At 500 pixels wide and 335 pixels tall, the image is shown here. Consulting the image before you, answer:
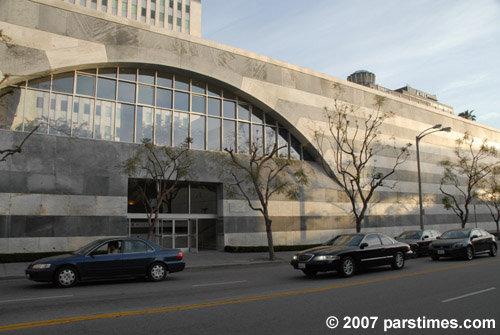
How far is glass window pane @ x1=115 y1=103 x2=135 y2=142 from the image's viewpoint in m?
23.1

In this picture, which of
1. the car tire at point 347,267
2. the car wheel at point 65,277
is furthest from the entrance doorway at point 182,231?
the car tire at point 347,267

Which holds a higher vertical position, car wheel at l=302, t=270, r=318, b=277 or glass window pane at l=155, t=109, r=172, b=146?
glass window pane at l=155, t=109, r=172, b=146

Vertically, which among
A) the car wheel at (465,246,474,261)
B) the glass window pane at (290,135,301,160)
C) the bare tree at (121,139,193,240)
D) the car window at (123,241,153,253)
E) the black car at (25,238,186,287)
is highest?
the glass window pane at (290,135,301,160)

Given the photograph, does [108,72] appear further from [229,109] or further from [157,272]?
[157,272]

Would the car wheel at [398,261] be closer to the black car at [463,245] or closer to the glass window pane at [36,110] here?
the black car at [463,245]

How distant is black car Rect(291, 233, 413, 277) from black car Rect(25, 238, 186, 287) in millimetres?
4413

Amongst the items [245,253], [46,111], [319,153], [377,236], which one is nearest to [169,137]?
[46,111]

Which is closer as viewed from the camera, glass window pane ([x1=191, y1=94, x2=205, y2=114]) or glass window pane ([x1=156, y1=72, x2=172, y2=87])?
glass window pane ([x1=156, y1=72, x2=172, y2=87])

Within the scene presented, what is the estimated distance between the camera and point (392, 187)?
33375 mm

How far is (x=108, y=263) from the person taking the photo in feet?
39.9

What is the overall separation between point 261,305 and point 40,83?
18.7 meters

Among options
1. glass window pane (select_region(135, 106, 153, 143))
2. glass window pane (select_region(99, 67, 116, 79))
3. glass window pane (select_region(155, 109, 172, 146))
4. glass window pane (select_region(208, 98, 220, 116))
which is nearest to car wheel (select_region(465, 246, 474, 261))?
glass window pane (select_region(208, 98, 220, 116))

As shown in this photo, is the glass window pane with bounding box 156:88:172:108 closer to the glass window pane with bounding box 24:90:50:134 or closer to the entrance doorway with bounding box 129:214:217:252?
the glass window pane with bounding box 24:90:50:134

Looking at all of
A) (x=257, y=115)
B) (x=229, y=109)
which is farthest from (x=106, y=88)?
(x=257, y=115)
